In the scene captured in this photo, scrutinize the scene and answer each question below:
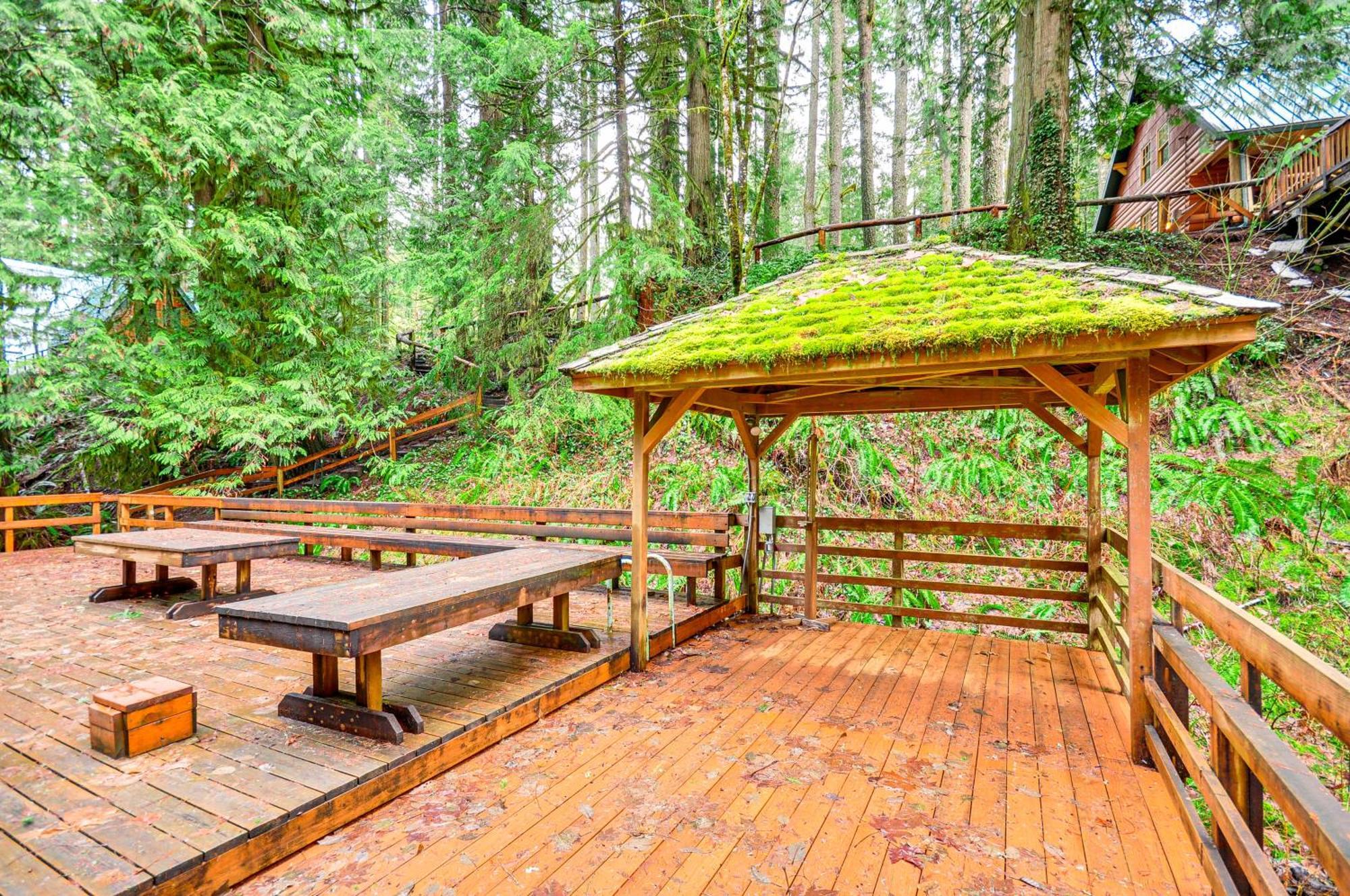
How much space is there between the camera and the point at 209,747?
299cm

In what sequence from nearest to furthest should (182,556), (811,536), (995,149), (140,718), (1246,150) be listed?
(140,718) < (182,556) < (811,536) < (1246,150) < (995,149)

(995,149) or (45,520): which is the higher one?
(995,149)

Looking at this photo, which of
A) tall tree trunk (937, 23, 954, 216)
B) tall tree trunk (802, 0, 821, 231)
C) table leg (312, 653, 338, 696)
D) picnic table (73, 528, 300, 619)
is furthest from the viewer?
tall tree trunk (802, 0, 821, 231)

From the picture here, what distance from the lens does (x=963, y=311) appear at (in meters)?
3.44

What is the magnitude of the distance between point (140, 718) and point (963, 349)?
4300 millimetres

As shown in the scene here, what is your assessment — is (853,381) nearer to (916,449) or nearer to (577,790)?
(577,790)

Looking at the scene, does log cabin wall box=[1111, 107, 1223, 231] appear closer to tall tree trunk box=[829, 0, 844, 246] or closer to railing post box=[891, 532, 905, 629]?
tall tree trunk box=[829, 0, 844, 246]

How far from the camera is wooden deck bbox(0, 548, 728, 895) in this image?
7.20ft

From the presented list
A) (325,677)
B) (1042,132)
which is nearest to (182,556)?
(325,677)

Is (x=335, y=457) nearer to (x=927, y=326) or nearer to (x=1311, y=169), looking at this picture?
(x=927, y=326)

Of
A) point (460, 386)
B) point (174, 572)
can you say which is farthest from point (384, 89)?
point (174, 572)

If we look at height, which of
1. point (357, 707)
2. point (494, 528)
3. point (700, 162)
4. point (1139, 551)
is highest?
point (700, 162)

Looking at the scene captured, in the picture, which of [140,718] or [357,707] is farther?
[357,707]

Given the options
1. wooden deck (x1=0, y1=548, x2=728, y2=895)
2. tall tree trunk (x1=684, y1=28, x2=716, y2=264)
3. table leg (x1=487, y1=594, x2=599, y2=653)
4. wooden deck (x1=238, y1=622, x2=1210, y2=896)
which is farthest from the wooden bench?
tall tree trunk (x1=684, y1=28, x2=716, y2=264)
